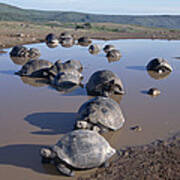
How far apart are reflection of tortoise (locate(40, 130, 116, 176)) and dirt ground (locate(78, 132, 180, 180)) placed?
0.92 feet

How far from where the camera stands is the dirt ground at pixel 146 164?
5.37 metres

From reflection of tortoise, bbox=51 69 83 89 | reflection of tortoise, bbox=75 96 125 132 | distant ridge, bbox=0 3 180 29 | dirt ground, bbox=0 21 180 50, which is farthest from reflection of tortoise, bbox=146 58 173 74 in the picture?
distant ridge, bbox=0 3 180 29

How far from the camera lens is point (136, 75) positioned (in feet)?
47.5

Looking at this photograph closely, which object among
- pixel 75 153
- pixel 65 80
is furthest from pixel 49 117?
pixel 65 80

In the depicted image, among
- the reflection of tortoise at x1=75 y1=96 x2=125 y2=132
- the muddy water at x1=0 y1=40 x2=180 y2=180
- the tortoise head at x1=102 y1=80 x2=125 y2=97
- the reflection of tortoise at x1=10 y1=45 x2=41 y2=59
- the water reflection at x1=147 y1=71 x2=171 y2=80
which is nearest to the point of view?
the muddy water at x1=0 y1=40 x2=180 y2=180

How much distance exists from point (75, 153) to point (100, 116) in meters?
1.87

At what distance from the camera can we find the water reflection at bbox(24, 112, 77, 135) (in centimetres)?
733

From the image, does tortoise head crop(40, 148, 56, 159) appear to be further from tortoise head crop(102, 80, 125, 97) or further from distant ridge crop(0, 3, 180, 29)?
distant ridge crop(0, 3, 180, 29)

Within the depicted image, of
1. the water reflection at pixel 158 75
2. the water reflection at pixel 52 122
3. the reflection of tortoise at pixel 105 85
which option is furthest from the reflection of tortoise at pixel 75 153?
the water reflection at pixel 158 75

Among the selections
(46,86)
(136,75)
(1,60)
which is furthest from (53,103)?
(1,60)

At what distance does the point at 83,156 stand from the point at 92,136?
1.65 ft

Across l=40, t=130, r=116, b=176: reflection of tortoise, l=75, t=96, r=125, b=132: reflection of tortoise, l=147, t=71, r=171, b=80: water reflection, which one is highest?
l=147, t=71, r=171, b=80: water reflection

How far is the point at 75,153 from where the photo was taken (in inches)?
210

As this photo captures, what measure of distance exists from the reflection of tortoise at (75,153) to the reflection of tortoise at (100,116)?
1.21 meters
